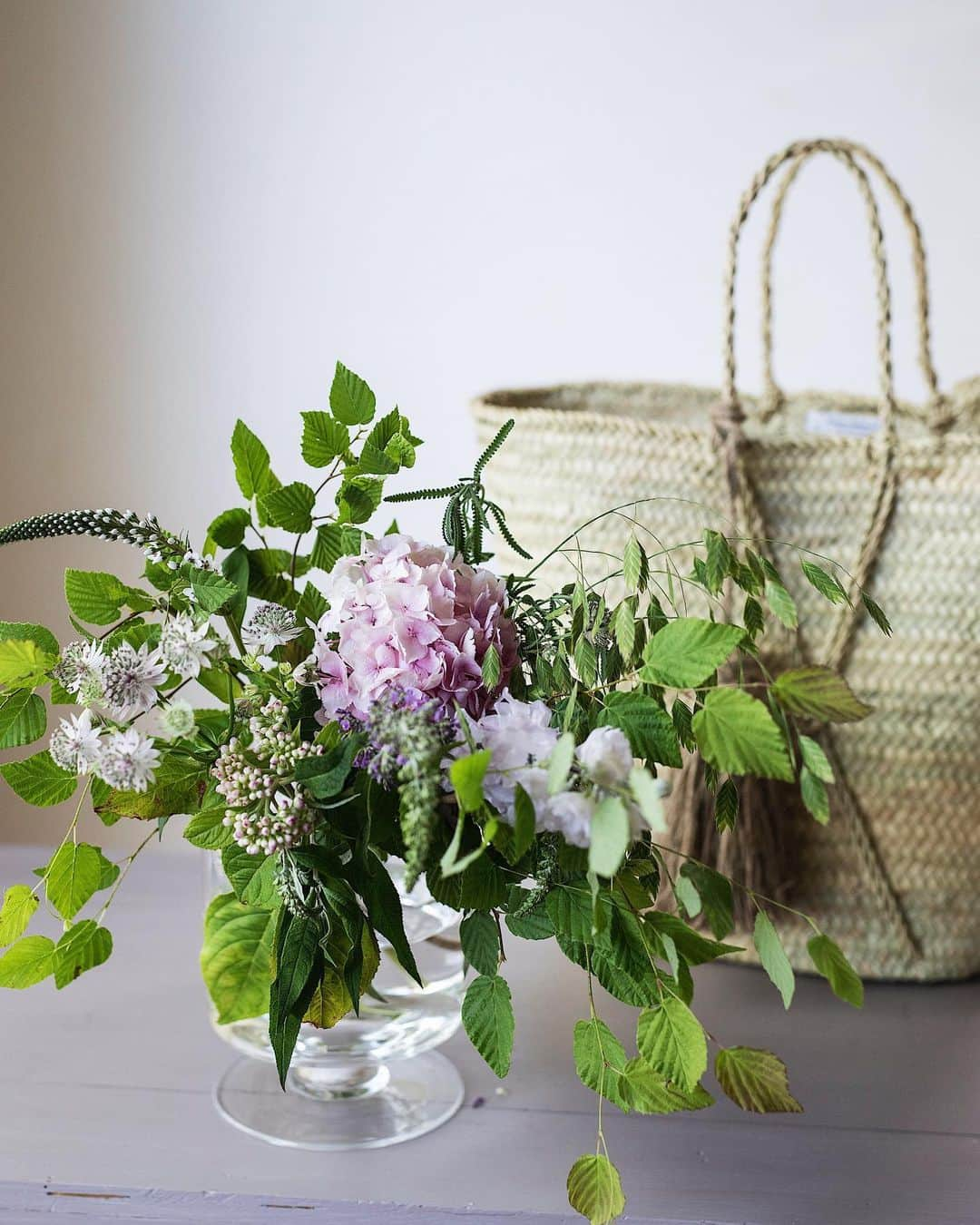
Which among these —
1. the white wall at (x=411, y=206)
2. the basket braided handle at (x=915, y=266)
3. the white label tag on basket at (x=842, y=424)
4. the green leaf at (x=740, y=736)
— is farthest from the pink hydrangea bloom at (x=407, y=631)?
the white wall at (x=411, y=206)

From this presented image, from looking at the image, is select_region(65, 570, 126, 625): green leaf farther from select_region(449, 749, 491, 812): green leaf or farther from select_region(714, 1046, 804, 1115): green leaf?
select_region(714, 1046, 804, 1115): green leaf

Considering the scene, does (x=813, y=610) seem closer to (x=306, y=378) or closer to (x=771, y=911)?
(x=771, y=911)

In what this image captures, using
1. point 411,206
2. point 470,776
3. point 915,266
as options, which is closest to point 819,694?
point 470,776

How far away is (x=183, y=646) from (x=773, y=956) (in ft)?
0.85

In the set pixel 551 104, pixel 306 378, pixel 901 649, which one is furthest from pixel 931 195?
pixel 901 649

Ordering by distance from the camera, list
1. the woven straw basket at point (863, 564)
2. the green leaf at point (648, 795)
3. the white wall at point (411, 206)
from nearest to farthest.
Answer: the green leaf at point (648, 795) → the woven straw basket at point (863, 564) → the white wall at point (411, 206)

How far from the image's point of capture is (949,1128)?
0.62 metres

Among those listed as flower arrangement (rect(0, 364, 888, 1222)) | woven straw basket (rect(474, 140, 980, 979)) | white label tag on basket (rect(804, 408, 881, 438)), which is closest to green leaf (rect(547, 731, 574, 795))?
flower arrangement (rect(0, 364, 888, 1222))

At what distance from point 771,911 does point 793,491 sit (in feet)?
0.88

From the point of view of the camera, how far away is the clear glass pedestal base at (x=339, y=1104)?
0.59 m

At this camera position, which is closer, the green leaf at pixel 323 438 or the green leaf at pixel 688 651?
the green leaf at pixel 688 651

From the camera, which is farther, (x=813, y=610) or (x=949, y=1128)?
(x=813, y=610)

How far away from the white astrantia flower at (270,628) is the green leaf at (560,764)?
6.5 inches

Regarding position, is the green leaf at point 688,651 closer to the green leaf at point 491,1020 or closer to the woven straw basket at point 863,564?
the green leaf at point 491,1020
